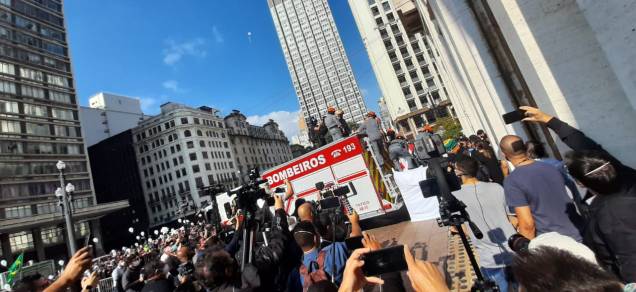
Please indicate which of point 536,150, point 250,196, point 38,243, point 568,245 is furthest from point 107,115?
point 568,245

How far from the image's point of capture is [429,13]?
9469 millimetres

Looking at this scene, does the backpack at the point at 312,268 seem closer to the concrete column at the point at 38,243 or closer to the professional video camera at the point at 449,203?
the professional video camera at the point at 449,203

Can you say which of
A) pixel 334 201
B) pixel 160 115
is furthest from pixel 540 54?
pixel 160 115

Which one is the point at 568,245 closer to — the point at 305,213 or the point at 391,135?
the point at 305,213

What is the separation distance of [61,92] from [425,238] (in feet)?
202

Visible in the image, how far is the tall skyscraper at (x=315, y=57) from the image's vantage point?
134750 millimetres

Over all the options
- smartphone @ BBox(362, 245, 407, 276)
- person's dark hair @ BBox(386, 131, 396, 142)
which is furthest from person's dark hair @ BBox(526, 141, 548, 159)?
person's dark hair @ BBox(386, 131, 396, 142)

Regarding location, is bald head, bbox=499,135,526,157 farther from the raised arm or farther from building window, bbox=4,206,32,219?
building window, bbox=4,206,32,219

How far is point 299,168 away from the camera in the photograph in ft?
32.0

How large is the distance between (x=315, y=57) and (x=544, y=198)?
139 meters

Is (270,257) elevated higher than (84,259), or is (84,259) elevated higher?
(84,259)

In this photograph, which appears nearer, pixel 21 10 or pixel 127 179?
pixel 21 10

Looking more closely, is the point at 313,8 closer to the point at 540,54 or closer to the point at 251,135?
the point at 251,135

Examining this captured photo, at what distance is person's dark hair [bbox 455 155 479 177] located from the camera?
291 cm
